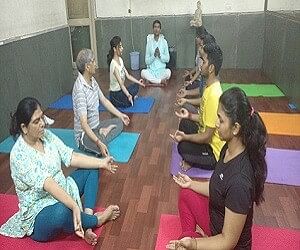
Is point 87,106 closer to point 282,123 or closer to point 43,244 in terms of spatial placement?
point 43,244

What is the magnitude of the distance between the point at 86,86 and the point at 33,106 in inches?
42.6

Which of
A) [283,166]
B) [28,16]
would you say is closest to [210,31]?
[28,16]

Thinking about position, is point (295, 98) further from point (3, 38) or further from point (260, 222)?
point (3, 38)

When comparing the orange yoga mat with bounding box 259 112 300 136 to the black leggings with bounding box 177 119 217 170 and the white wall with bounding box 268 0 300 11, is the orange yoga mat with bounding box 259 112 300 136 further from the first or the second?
the white wall with bounding box 268 0 300 11

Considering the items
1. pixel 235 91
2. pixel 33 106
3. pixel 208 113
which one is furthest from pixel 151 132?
pixel 235 91

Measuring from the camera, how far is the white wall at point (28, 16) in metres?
3.60

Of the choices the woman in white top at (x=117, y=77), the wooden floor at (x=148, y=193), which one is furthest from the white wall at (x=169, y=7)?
the wooden floor at (x=148, y=193)

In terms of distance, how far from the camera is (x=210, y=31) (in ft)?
22.3

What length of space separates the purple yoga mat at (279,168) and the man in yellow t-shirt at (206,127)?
3.2 inches

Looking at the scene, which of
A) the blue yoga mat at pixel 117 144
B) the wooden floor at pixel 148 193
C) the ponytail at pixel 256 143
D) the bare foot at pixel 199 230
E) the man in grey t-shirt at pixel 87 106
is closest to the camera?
the ponytail at pixel 256 143

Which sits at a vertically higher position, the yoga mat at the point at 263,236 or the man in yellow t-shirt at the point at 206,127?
the man in yellow t-shirt at the point at 206,127

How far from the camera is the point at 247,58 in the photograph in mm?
6848

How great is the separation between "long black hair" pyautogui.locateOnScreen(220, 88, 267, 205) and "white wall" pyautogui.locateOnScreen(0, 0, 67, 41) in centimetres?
309

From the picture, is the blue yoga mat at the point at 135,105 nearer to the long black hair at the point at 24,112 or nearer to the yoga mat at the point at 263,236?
the yoga mat at the point at 263,236
